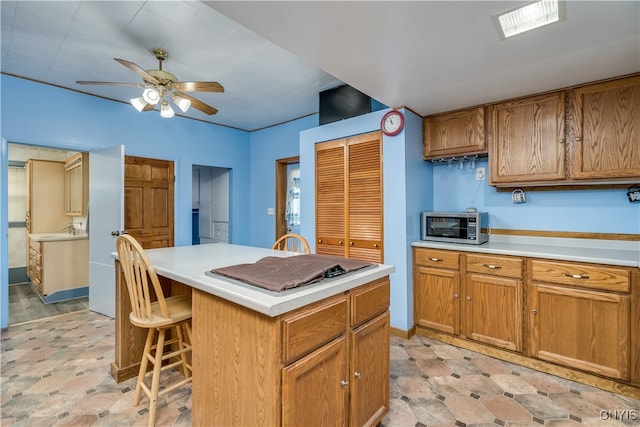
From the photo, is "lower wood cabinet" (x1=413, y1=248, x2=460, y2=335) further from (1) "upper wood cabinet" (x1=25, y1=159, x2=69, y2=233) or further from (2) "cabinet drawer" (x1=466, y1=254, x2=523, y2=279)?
(1) "upper wood cabinet" (x1=25, y1=159, x2=69, y2=233)

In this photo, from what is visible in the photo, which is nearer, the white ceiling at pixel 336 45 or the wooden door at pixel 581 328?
the white ceiling at pixel 336 45

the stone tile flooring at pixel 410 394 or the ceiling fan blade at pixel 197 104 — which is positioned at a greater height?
the ceiling fan blade at pixel 197 104

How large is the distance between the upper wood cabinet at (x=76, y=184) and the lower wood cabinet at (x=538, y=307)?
15.7 feet

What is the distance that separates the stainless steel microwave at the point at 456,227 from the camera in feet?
8.75

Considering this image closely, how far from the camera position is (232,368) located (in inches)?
48.8

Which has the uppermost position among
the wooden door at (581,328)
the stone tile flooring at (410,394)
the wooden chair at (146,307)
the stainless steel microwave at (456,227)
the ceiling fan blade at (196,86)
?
the ceiling fan blade at (196,86)

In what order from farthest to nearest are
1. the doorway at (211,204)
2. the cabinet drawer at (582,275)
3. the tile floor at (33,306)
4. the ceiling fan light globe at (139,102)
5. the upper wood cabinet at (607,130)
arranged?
the doorway at (211,204), the tile floor at (33,306), the ceiling fan light globe at (139,102), the upper wood cabinet at (607,130), the cabinet drawer at (582,275)

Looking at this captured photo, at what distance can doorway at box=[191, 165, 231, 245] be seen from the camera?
5043 millimetres

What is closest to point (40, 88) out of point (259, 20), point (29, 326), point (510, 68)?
point (29, 326)

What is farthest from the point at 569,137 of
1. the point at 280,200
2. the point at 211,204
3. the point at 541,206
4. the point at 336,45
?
the point at 211,204

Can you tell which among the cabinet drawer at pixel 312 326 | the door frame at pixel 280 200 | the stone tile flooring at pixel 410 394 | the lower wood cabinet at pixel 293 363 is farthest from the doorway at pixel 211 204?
the cabinet drawer at pixel 312 326

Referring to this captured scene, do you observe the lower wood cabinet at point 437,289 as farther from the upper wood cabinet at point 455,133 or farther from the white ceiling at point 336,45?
the white ceiling at point 336,45

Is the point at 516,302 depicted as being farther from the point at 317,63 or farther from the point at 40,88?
the point at 40,88

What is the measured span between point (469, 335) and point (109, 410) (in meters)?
2.66
